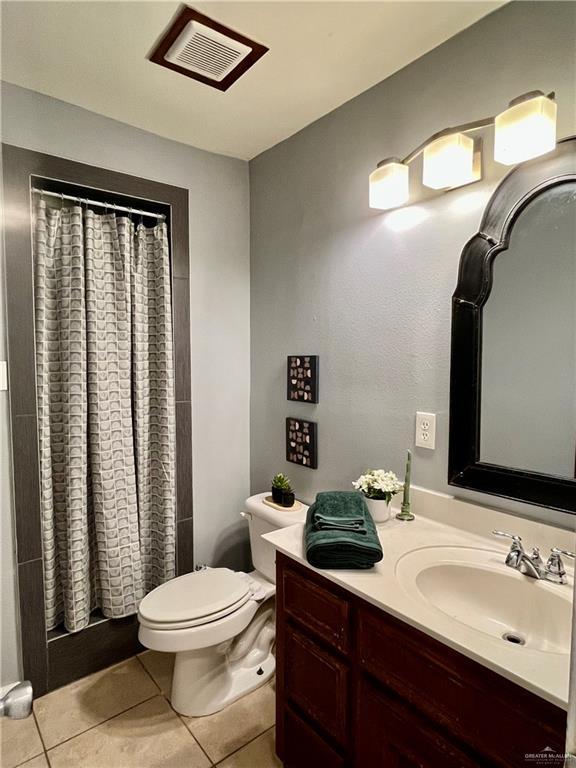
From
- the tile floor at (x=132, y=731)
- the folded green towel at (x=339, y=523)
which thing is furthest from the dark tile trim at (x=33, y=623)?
the folded green towel at (x=339, y=523)

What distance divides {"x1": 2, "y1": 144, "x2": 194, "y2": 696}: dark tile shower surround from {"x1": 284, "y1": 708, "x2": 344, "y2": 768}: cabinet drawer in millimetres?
1002

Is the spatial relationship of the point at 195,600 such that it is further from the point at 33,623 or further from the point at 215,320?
the point at 215,320

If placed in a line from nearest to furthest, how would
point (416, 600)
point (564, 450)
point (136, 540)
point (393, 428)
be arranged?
point (416, 600), point (564, 450), point (393, 428), point (136, 540)

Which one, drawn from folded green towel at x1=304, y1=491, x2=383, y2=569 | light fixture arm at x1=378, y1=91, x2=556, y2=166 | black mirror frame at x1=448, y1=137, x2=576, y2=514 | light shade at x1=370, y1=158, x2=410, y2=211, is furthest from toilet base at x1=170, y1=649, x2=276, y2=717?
light fixture arm at x1=378, y1=91, x2=556, y2=166

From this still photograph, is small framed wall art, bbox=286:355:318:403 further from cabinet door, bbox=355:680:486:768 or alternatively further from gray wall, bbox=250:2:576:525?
cabinet door, bbox=355:680:486:768

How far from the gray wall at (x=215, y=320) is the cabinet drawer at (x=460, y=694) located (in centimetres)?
136

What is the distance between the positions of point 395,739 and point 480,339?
114cm

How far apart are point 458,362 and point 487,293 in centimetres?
24

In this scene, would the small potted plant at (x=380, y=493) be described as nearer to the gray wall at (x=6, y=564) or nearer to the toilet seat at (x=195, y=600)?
the toilet seat at (x=195, y=600)

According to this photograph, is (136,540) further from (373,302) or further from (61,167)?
(61,167)

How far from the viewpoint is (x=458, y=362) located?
1.44 m

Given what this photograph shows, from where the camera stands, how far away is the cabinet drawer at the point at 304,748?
1251 mm

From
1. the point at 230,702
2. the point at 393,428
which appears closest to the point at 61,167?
the point at 393,428

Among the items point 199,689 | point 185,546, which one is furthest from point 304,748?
point 185,546
